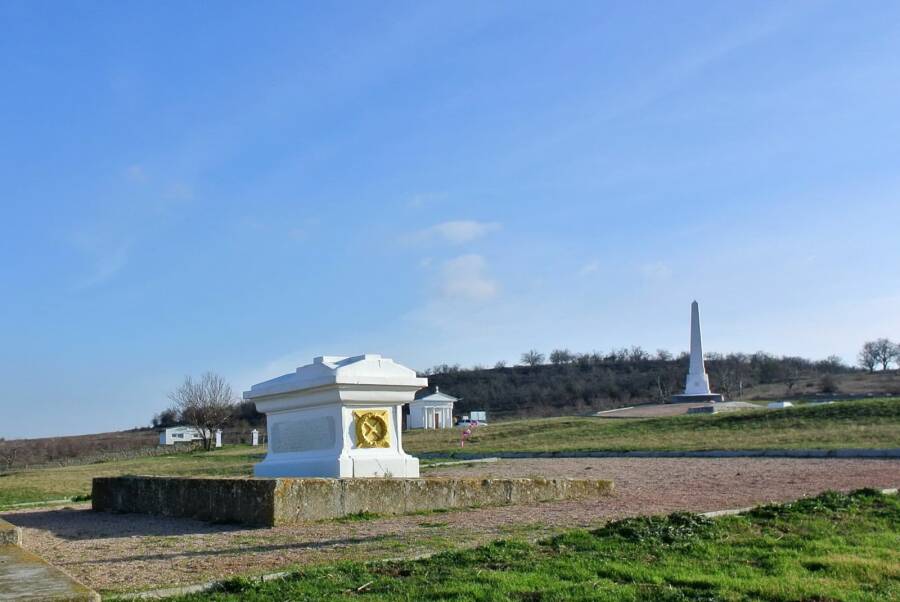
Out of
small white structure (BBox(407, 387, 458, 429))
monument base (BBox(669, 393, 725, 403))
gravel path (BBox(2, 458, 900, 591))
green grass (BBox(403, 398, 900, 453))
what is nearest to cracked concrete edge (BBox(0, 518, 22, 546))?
gravel path (BBox(2, 458, 900, 591))

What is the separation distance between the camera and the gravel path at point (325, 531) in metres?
7.16

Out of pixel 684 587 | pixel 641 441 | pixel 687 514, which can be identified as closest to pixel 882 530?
pixel 687 514

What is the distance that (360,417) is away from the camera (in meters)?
12.8

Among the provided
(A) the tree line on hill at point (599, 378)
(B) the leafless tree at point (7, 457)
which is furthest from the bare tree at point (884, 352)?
(B) the leafless tree at point (7, 457)

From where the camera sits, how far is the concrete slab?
3773mm

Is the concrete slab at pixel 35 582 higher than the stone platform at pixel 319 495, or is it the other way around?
the concrete slab at pixel 35 582

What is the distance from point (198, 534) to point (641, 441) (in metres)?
21.6

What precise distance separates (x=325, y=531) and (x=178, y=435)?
7578 cm

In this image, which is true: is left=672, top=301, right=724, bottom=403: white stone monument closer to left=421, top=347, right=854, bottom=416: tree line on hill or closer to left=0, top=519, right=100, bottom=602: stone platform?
left=421, top=347, right=854, bottom=416: tree line on hill

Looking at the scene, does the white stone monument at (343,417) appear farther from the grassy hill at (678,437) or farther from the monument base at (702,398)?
the monument base at (702,398)

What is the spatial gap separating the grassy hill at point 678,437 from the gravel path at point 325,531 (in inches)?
311

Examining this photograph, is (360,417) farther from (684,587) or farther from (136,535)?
(684,587)

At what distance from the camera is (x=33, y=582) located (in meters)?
4.15

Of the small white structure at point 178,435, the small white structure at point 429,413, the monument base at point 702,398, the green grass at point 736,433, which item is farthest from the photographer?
the small white structure at point 178,435
